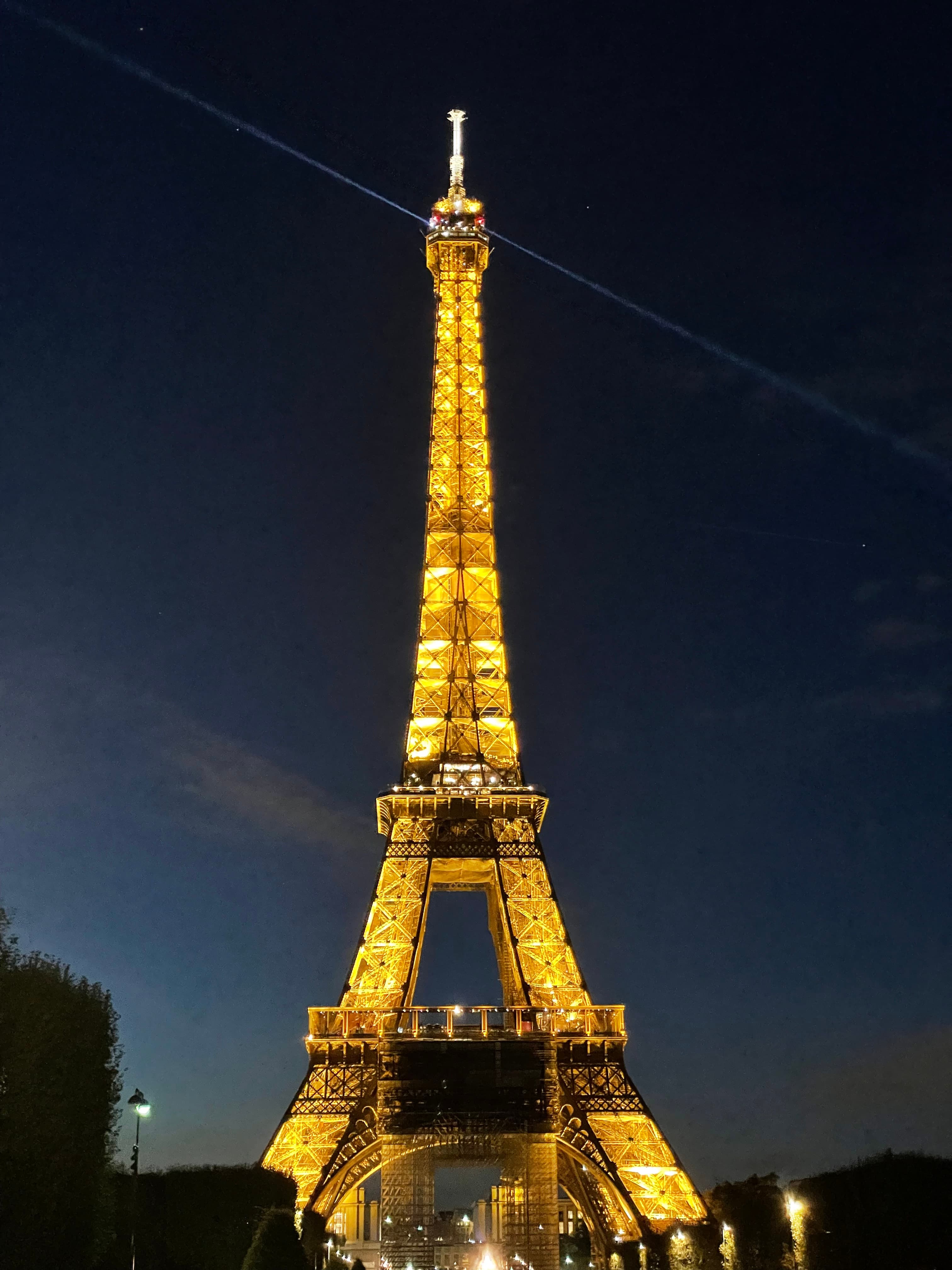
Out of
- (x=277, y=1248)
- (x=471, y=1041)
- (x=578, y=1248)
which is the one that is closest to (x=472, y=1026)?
(x=471, y=1041)

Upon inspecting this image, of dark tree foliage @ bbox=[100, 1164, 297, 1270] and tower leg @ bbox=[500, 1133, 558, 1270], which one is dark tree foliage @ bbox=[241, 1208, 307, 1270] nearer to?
dark tree foliage @ bbox=[100, 1164, 297, 1270]

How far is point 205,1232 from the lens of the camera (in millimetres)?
41562

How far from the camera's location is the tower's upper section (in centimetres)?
6562

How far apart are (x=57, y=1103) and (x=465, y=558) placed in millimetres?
43149

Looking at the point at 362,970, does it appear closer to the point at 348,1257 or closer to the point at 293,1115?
the point at 293,1115

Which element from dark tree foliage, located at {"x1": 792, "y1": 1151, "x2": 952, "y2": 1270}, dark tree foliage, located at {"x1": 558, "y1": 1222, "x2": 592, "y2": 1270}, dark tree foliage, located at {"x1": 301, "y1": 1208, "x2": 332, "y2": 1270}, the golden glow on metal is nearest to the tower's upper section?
the golden glow on metal

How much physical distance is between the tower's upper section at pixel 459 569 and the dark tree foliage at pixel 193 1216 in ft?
76.7

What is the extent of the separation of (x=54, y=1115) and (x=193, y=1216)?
12775 millimetres

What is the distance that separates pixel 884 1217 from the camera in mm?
35688

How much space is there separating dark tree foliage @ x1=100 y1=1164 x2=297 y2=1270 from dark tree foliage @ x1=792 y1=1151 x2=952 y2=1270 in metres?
17.3

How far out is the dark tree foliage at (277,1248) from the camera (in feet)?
116

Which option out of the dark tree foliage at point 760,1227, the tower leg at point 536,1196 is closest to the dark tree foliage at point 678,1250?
the dark tree foliage at point 760,1227

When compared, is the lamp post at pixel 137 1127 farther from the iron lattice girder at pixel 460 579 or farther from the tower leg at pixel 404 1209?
the iron lattice girder at pixel 460 579

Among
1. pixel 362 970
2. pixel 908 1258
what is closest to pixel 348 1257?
pixel 362 970
